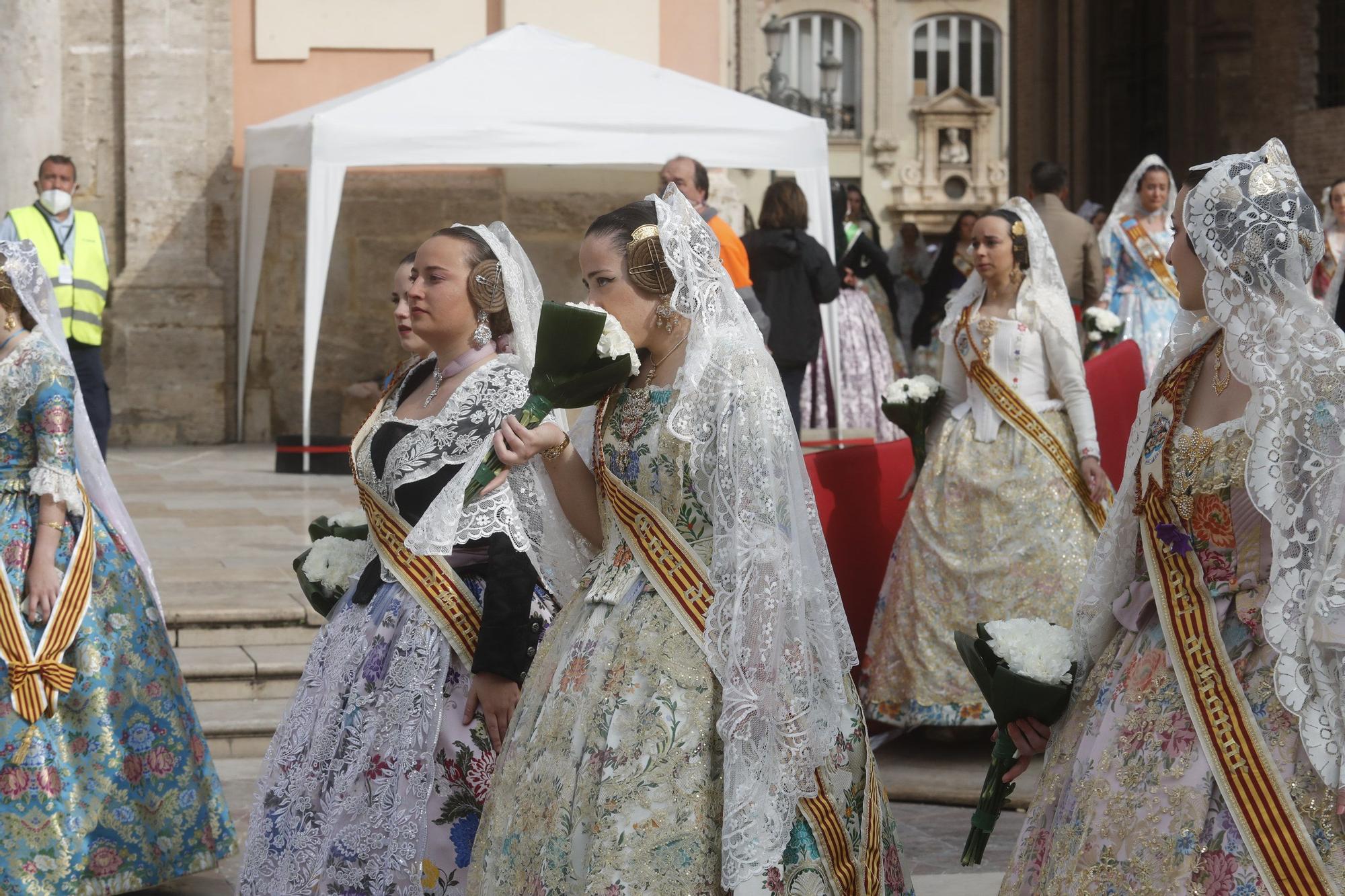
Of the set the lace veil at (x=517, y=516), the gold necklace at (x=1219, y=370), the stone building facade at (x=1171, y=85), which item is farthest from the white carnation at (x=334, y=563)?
the stone building facade at (x=1171, y=85)

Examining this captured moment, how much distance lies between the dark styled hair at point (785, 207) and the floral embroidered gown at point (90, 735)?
5.31 meters

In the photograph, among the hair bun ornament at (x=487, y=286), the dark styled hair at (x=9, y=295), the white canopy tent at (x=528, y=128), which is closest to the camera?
the hair bun ornament at (x=487, y=286)

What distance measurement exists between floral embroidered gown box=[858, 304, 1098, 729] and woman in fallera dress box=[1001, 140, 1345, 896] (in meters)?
2.92

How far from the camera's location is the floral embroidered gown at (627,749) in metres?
2.88

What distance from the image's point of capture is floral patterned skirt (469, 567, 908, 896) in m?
2.88

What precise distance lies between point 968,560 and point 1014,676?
304cm

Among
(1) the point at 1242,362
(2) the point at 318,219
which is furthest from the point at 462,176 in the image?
(1) the point at 1242,362

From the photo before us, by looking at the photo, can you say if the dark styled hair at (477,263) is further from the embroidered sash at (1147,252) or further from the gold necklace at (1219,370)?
the embroidered sash at (1147,252)

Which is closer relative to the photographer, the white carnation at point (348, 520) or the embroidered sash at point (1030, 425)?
the white carnation at point (348, 520)

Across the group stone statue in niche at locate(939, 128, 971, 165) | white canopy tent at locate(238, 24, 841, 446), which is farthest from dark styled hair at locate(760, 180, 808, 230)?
stone statue in niche at locate(939, 128, 971, 165)

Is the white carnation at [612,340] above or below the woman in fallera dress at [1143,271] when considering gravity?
below

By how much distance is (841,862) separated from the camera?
9.92 ft

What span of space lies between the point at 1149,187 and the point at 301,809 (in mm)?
6989

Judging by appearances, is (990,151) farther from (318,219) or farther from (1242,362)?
(1242,362)
